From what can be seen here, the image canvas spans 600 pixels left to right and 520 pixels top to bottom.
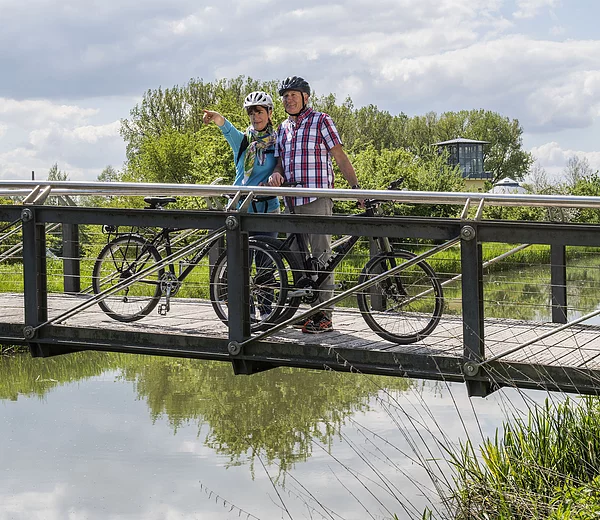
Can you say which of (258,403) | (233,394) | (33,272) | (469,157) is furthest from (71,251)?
(469,157)

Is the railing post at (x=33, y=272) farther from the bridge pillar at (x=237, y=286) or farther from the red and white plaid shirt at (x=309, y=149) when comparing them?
the red and white plaid shirt at (x=309, y=149)

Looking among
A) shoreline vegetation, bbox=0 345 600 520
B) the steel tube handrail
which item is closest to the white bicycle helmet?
the steel tube handrail

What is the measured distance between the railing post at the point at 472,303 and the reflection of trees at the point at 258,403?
499 cm

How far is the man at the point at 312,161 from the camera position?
22.6 ft

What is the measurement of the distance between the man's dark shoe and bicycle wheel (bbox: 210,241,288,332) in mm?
284

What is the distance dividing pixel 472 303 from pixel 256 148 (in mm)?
2196

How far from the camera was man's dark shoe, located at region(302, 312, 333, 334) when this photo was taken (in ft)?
22.7

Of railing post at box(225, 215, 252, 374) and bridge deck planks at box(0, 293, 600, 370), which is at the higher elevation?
railing post at box(225, 215, 252, 374)

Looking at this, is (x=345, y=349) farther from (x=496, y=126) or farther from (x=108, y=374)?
(x=496, y=126)

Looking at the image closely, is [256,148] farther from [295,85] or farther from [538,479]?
[538,479]

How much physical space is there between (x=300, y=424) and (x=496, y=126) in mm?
66122

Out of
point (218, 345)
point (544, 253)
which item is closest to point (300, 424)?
point (218, 345)

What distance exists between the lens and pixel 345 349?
6.20 meters

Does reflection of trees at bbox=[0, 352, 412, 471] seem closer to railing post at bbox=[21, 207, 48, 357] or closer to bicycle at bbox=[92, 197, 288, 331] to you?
bicycle at bbox=[92, 197, 288, 331]
